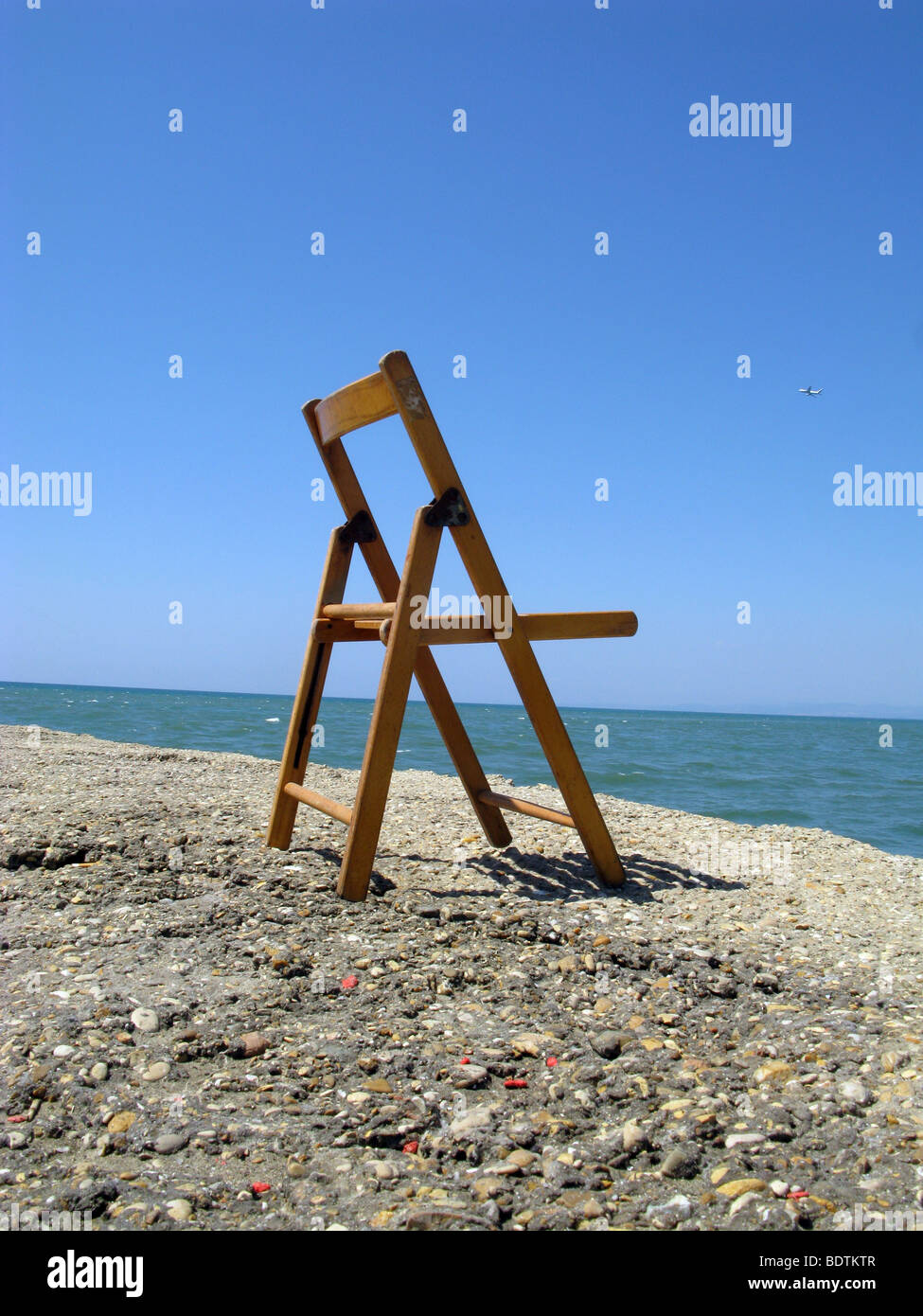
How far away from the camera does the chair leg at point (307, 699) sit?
4.77 m

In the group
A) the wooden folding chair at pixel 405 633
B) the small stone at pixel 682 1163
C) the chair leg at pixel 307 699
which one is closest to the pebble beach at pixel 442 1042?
the small stone at pixel 682 1163

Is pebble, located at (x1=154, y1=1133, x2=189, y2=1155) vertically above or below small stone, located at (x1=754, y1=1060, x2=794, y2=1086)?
above

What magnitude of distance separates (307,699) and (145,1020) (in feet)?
7.40

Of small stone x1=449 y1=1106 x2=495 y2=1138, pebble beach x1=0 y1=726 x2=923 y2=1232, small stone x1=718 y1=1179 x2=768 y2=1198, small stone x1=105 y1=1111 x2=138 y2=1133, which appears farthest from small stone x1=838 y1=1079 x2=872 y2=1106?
small stone x1=105 y1=1111 x2=138 y2=1133

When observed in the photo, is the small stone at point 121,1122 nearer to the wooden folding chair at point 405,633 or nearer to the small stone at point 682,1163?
the small stone at point 682,1163

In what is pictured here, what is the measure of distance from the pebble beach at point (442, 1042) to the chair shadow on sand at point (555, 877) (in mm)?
35

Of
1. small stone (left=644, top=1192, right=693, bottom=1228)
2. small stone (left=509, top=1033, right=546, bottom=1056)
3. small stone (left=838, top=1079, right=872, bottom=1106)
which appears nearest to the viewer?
small stone (left=644, top=1192, right=693, bottom=1228)

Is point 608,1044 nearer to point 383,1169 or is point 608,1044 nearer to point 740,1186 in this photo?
point 740,1186

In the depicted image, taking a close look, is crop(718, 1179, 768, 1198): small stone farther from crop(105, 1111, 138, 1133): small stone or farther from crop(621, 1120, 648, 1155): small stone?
crop(105, 1111, 138, 1133): small stone

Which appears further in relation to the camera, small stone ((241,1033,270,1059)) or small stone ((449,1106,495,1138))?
small stone ((241,1033,270,1059))

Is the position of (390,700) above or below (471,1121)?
above

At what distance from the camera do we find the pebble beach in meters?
2.01

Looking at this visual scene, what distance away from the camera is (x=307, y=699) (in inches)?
188

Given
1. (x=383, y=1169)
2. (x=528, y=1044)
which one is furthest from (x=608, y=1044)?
(x=383, y=1169)
